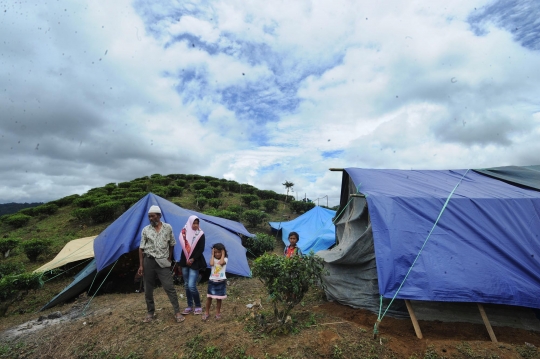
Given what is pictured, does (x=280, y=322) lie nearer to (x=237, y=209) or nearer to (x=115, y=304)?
(x=115, y=304)

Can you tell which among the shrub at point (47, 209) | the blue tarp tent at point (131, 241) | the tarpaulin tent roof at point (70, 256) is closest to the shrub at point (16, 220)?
the shrub at point (47, 209)

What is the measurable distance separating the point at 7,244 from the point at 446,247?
14213 millimetres

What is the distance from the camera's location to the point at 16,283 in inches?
222

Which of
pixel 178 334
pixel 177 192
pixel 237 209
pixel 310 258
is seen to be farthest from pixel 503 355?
pixel 177 192

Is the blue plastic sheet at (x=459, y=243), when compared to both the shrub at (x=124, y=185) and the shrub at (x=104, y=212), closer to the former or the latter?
the shrub at (x=104, y=212)

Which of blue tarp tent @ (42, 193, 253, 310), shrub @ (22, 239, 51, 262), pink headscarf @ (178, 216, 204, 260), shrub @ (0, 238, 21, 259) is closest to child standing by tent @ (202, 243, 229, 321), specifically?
pink headscarf @ (178, 216, 204, 260)

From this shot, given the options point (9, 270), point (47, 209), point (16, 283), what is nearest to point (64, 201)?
point (47, 209)

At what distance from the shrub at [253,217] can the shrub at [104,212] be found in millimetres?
7124

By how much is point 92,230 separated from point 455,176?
15456 mm

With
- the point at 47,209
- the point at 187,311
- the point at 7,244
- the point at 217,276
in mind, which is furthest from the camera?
the point at 47,209

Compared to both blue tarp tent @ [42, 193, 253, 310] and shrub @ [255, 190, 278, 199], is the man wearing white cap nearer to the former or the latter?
blue tarp tent @ [42, 193, 253, 310]

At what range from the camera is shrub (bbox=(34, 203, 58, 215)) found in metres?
17.2

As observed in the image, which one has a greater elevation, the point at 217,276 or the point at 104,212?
the point at 104,212

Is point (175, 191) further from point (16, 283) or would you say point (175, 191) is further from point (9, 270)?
point (16, 283)
